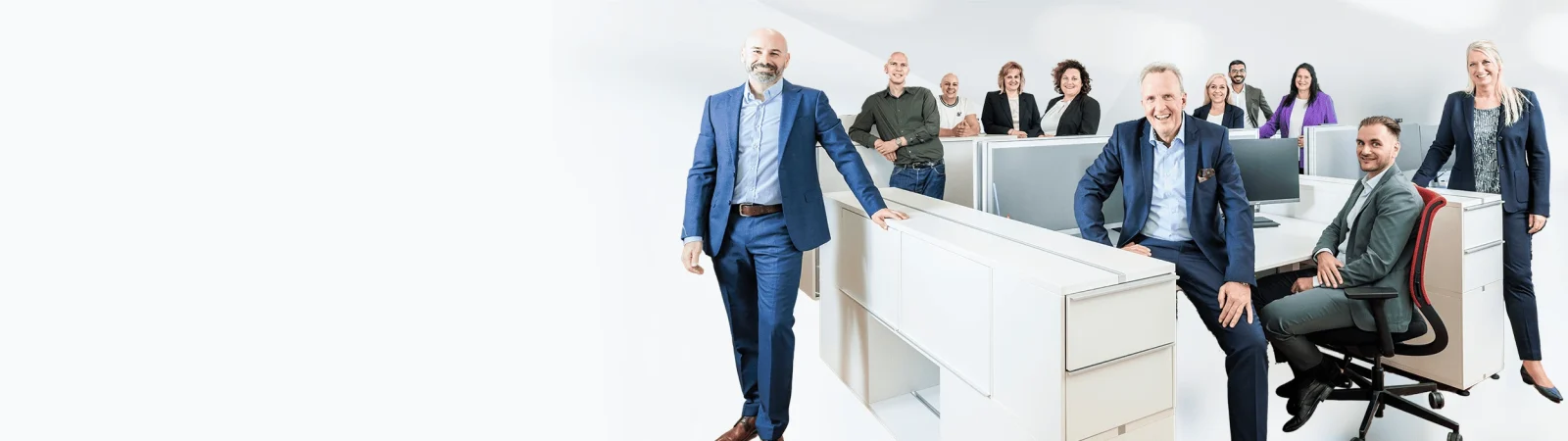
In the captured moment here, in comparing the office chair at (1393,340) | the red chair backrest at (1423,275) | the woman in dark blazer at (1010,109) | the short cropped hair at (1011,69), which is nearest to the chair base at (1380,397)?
the office chair at (1393,340)

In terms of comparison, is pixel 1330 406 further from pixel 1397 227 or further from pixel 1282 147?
pixel 1282 147

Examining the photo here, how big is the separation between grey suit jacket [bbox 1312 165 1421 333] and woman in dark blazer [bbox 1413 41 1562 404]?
1063 millimetres

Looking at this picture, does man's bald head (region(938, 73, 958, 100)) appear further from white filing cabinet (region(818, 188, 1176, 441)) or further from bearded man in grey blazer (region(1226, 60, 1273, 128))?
bearded man in grey blazer (region(1226, 60, 1273, 128))

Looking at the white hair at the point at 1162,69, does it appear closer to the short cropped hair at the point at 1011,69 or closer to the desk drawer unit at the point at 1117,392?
the desk drawer unit at the point at 1117,392

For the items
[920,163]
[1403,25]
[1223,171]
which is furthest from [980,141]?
[1403,25]

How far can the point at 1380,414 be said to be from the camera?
8.53ft

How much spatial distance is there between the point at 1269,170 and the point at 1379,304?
95 cm

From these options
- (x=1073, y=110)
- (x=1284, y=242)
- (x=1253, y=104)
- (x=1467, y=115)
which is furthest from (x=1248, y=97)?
(x=1284, y=242)

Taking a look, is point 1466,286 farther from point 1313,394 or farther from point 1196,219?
point 1196,219

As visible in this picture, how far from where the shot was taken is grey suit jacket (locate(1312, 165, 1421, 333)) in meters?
2.41

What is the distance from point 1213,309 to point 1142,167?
0.47 meters

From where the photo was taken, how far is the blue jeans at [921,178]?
3908 millimetres

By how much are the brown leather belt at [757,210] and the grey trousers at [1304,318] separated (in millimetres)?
1730

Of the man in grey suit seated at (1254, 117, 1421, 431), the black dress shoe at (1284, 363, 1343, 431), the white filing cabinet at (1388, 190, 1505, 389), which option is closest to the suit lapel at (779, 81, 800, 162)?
the man in grey suit seated at (1254, 117, 1421, 431)
